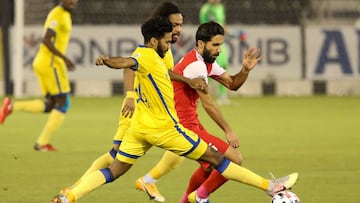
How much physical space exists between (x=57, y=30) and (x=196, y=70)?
5.87 meters

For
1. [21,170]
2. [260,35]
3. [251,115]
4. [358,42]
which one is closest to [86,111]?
[251,115]

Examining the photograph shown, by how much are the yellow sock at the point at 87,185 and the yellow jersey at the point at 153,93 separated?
0.49 m

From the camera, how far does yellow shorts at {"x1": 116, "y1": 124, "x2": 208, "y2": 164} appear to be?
9.10 metres

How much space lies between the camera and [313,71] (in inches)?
1011

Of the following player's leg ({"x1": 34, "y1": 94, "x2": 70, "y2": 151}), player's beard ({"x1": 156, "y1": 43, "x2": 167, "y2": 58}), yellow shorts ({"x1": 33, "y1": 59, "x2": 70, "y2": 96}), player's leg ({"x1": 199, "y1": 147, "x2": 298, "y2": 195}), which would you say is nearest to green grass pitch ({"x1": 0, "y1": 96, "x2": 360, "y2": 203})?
player's leg ({"x1": 34, "y1": 94, "x2": 70, "y2": 151})

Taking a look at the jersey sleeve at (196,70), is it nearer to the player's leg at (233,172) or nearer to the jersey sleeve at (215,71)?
the jersey sleeve at (215,71)

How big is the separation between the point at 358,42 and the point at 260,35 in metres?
2.17

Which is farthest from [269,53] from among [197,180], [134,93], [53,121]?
[197,180]

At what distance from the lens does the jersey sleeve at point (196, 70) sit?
30.9 feet

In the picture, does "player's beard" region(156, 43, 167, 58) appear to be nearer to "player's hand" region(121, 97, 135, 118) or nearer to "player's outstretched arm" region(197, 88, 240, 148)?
"player's outstretched arm" region(197, 88, 240, 148)

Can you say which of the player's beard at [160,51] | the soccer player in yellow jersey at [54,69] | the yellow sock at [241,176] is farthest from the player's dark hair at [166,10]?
the soccer player in yellow jersey at [54,69]

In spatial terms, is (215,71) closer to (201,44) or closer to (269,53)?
(201,44)

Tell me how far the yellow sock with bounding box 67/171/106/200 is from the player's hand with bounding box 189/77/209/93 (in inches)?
40.0

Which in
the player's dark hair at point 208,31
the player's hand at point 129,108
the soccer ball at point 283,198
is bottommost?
the soccer ball at point 283,198
